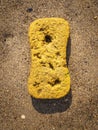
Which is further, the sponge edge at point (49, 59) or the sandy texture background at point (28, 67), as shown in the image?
the sandy texture background at point (28, 67)

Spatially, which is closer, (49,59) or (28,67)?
(49,59)

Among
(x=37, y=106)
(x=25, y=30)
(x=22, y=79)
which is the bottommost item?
(x=37, y=106)

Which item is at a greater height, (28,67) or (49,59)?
(49,59)

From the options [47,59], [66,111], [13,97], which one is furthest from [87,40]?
[13,97]

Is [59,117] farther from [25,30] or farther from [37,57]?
[25,30]
